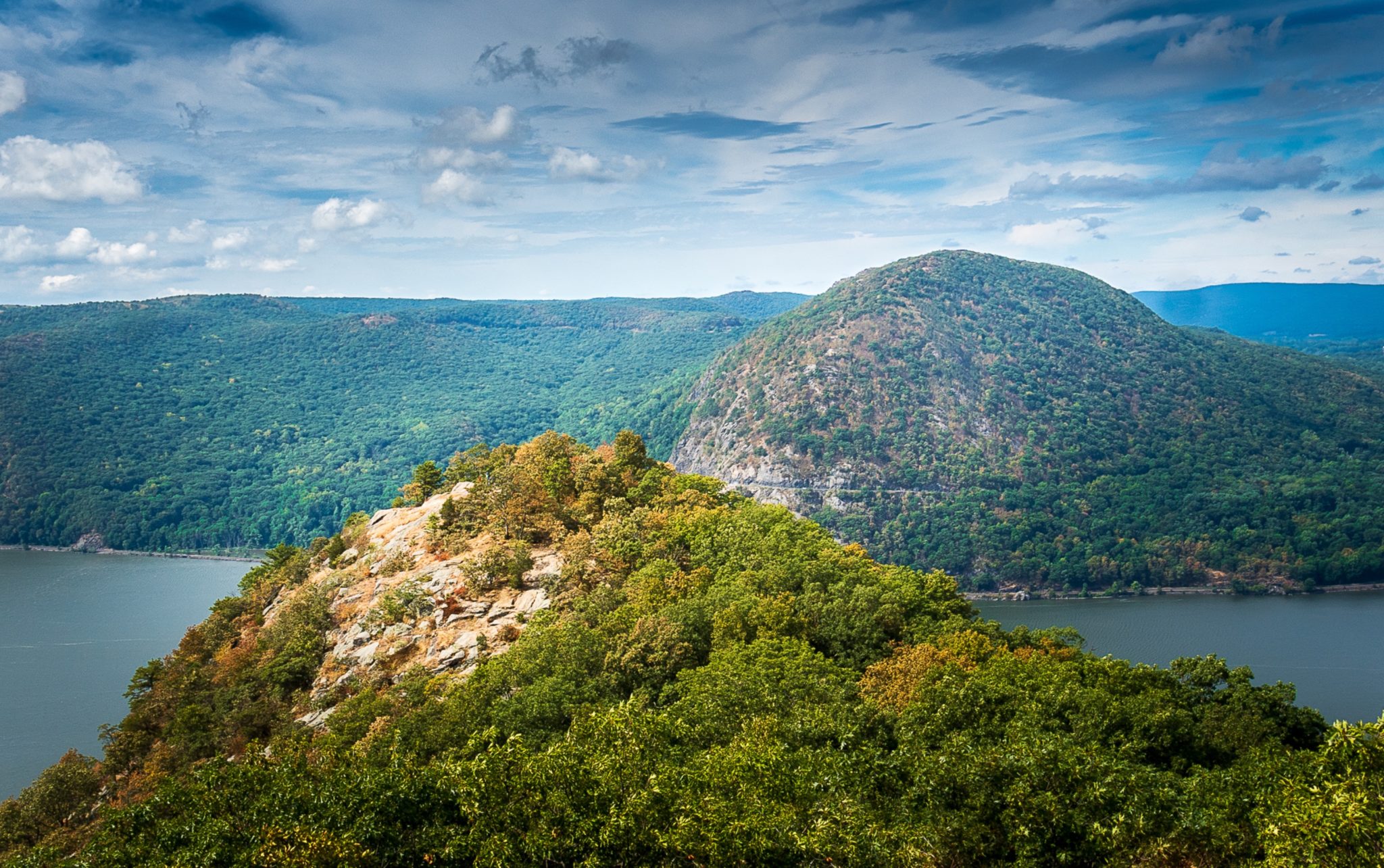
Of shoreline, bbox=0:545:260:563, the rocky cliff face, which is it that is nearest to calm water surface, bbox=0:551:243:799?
shoreline, bbox=0:545:260:563

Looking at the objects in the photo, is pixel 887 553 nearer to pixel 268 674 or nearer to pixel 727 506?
pixel 727 506

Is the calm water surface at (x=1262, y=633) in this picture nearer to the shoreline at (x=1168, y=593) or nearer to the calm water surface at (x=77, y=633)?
the shoreline at (x=1168, y=593)

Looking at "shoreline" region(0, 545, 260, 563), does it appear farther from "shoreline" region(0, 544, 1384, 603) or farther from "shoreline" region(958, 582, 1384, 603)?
"shoreline" region(0, 544, 1384, 603)

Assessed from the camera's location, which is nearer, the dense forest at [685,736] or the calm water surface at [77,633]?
the dense forest at [685,736]

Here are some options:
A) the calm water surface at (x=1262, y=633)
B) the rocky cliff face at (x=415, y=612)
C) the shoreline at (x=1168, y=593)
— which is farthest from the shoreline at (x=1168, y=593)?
the rocky cliff face at (x=415, y=612)

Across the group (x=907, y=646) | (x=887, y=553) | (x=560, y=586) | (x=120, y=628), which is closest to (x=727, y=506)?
(x=560, y=586)

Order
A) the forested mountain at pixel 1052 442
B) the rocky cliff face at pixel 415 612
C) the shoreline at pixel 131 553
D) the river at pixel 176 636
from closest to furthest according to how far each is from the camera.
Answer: the rocky cliff face at pixel 415 612
the river at pixel 176 636
the forested mountain at pixel 1052 442
the shoreline at pixel 131 553
